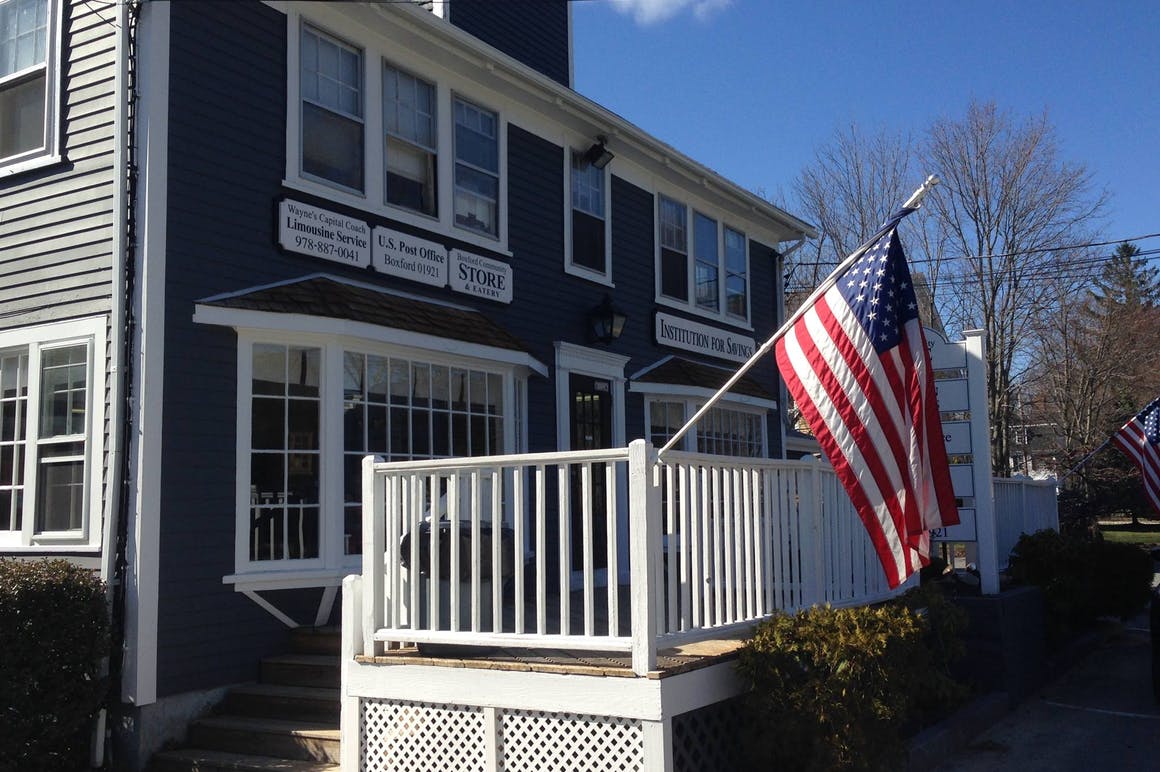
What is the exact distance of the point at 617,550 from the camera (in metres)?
6.07

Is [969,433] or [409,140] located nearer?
[409,140]

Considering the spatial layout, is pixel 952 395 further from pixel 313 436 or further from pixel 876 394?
pixel 313 436

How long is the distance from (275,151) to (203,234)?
991 millimetres

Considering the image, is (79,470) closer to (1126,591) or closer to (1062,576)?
(1062,576)

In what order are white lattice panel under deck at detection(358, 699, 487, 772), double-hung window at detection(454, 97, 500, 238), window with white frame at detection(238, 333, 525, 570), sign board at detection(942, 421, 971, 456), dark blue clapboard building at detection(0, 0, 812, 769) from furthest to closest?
double-hung window at detection(454, 97, 500, 238) < sign board at detection(942, 421, 971, 456) < window with white frame at detection(238, 333, 525, 570) < dark blue clapboard building at detection(0, 0, 812, 769) < white lattice panel under deck at detection(358, 699, 487, 772)

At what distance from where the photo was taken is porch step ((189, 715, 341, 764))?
271 inches

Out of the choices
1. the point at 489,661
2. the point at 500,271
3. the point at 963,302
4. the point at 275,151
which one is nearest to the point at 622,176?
the point at 500,271

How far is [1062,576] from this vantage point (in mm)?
10875

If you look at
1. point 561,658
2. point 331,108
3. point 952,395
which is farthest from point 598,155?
point 561,658

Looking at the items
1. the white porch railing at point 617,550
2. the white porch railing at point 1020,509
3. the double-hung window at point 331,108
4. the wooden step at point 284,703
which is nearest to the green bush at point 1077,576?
the white porch railing at point 1020,509

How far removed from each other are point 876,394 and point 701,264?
856 cm

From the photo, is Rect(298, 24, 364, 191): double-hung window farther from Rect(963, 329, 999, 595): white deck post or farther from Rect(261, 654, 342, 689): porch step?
Rect(963, 329, 999, 595): white deck post

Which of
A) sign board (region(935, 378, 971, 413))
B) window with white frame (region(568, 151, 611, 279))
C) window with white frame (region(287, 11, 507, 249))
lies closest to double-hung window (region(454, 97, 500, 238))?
window with white frame (region(287, 11, 507, 249))

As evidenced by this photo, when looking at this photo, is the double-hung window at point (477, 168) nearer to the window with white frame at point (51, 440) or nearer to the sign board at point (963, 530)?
the window with white frame at point (51, 440)
